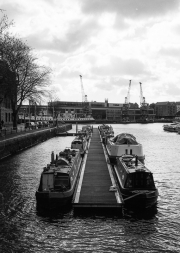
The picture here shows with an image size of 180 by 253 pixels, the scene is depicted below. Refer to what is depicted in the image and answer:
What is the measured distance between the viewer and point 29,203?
2503 centimetres

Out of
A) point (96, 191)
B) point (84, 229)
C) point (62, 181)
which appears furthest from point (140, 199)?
point (62, 181)

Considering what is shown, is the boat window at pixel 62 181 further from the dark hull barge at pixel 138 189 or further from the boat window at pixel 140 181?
the boat window at pixel 140 181

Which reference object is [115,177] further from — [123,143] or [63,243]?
[63,243]

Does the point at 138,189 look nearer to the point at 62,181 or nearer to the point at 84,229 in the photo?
the point at 62,181

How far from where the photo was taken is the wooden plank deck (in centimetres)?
2220

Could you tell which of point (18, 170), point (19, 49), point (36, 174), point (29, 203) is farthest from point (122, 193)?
point (19, 49)

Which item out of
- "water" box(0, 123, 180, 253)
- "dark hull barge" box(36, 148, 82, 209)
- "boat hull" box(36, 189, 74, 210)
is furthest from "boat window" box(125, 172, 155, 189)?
"boat hull" box(36, 189, 74, 210)

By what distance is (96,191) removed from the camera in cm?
2545

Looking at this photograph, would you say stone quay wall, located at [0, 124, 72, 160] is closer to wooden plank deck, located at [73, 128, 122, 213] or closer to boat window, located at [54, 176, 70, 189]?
wooden plank deck, located at [73, 128, 122, 213]

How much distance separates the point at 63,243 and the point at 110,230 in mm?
3144

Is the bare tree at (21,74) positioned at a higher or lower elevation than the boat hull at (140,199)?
higher

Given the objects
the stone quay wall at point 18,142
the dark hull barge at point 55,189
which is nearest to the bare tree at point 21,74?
the stone quay wall at point 18,142

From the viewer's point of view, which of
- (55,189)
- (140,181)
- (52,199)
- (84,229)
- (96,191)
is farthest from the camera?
(96,191)

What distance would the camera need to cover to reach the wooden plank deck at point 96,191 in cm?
2220
